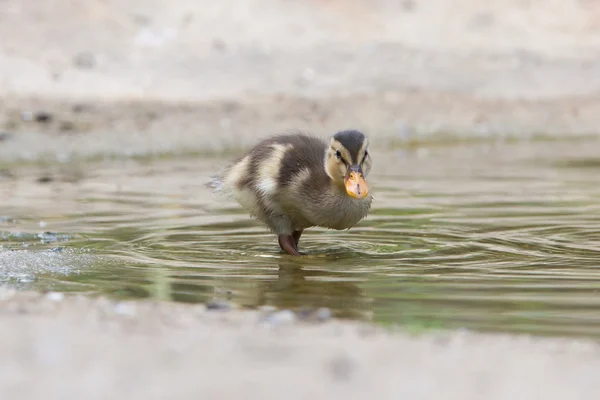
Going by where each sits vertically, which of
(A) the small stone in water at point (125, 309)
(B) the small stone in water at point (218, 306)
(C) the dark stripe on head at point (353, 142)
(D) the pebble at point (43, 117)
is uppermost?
(D) the pebble at point (43, 117)

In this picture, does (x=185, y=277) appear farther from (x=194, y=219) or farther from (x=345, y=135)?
(x=194, y=219)

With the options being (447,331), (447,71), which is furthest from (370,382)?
(447,71)

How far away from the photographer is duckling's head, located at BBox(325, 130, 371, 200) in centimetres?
655

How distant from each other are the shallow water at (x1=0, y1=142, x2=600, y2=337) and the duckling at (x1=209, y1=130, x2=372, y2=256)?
0.72 ft

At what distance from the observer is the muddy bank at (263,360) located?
3.63 m

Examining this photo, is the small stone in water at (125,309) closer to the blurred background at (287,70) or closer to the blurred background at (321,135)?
the blurred background at (321,135)

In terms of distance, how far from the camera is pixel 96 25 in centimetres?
1745

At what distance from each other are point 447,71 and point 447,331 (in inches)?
528

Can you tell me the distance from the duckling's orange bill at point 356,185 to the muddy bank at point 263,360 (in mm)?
1752

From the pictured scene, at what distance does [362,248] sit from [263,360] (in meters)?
3.34

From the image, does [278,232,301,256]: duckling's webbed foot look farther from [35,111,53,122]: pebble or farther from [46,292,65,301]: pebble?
[35,111,53,122]: pebble

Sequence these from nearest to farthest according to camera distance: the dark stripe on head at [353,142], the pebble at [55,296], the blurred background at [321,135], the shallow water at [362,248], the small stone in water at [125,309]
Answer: the small stone in water at [125,309]
the pebble at [55,296]
the shallow water at [362,248]
the blurred background at [321,135]
the dark stripe on head at [353,142]

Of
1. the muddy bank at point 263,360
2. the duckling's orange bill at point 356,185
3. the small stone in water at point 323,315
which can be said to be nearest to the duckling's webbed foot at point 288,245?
the duckling's orange bill at point 356,185

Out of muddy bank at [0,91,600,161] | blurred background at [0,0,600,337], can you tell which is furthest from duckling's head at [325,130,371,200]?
muddy bank at [0,91,600,161]
